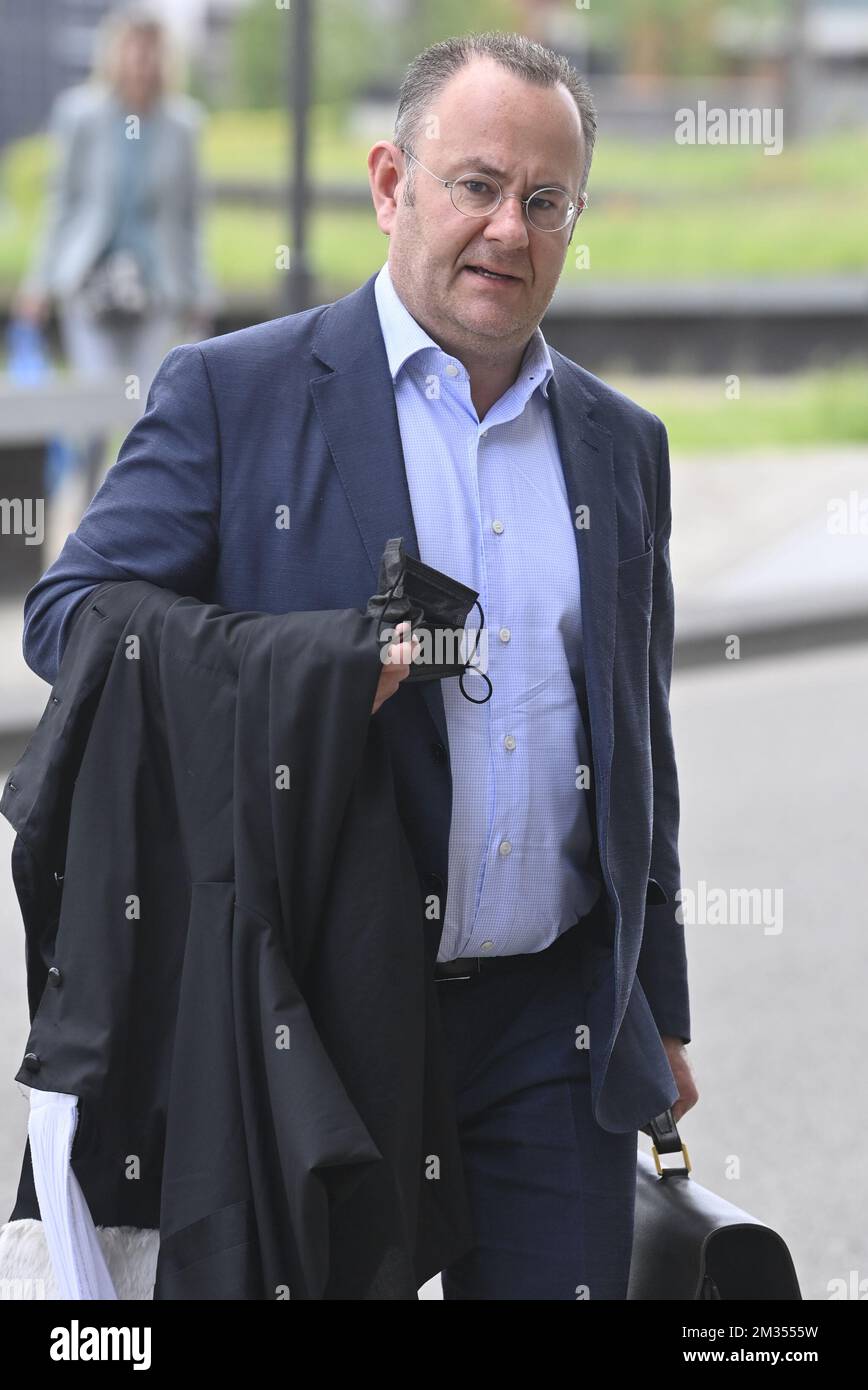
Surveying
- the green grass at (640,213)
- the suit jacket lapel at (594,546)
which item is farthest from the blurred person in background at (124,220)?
the green grass at (640,213)

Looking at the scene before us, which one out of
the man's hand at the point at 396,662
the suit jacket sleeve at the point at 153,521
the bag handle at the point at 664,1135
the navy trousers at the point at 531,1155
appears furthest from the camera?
the bag handle at the point at 664,1135

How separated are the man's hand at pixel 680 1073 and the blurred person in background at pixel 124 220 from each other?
8264mm

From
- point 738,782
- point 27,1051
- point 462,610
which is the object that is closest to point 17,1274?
point 27,1051

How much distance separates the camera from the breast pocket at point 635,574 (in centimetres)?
295

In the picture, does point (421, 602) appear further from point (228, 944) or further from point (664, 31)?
point (664, 31)

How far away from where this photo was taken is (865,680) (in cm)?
1095

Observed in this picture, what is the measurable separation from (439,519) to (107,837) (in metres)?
0.62

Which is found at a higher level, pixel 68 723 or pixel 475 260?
pixel 475 260

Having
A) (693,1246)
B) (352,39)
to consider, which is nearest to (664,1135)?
(693,1246)

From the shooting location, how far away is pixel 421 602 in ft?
8.21

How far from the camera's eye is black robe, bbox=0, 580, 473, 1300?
2.47 meters

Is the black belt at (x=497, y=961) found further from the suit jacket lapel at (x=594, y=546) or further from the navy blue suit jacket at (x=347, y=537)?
the suit jacket lapel at (x=594, y=546)

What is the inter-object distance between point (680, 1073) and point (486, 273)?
129cm
